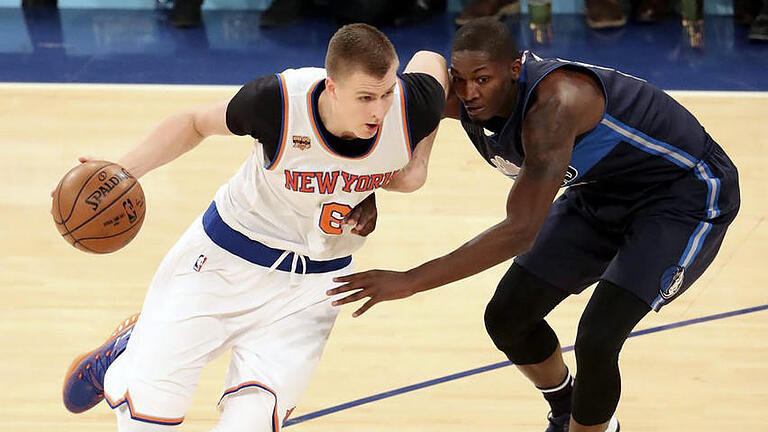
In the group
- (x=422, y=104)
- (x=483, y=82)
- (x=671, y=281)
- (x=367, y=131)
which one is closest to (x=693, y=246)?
(x=671, y=281)

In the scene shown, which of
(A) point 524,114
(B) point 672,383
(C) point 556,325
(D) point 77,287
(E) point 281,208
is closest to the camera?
(A) point 524,114

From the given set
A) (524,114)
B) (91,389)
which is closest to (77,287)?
(91,389)

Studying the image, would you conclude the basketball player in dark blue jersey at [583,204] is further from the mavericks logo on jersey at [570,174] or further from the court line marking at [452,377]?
the court line marking at [452,377]

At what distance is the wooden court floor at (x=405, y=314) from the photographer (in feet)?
15.8

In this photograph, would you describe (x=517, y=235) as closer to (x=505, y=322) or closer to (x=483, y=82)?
(x=483, y=82)

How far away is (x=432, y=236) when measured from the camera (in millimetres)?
6320

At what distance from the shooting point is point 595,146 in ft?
12.8

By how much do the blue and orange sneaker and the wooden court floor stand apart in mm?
245

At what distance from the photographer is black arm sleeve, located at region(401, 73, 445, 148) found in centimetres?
385

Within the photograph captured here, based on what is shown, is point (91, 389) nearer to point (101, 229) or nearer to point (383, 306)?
point (101, 229)

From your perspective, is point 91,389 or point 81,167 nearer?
point 81,167

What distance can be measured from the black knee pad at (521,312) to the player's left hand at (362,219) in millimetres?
656

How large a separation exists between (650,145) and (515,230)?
0.69 meters

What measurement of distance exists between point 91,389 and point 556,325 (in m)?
2.25
